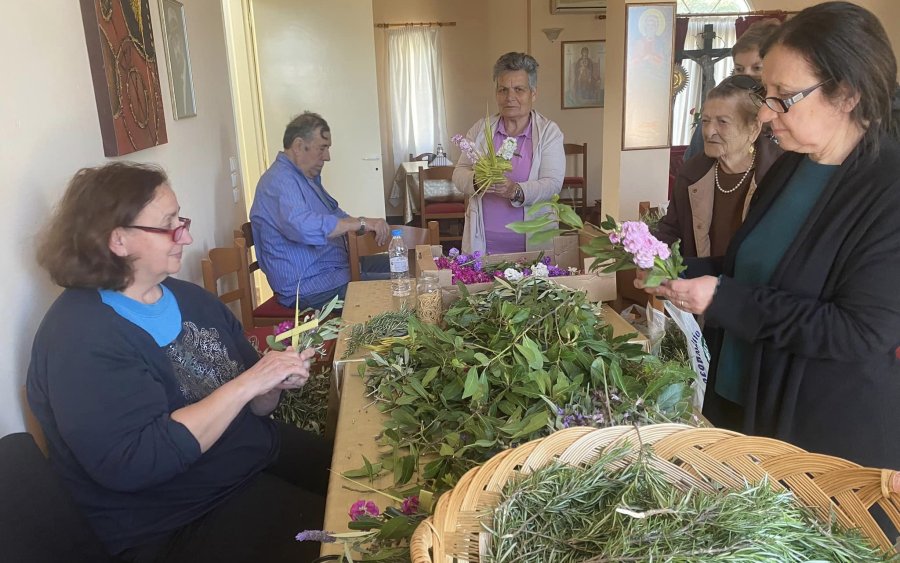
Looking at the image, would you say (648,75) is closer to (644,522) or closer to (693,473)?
(693,473)

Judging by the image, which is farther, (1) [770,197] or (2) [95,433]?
(1) [770,197]

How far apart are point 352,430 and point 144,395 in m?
0.44

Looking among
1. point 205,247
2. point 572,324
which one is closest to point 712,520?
point 572,324

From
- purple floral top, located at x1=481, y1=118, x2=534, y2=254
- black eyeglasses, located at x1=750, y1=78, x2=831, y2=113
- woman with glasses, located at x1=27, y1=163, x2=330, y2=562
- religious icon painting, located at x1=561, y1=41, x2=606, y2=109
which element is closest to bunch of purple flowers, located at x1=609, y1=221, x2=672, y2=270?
black eyeglasses, located at x1=750, y1=78, x2=831, y2=113

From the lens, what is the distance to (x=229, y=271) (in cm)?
279

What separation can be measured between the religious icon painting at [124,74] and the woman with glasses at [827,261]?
5.46ft

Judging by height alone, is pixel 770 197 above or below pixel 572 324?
above

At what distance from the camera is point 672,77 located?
14.2 feet

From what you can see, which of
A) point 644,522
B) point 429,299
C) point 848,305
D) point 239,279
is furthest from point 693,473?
point 239,279

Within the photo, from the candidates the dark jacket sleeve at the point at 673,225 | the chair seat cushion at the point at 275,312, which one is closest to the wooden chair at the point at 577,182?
the chair seat cushion at the point at 275,312

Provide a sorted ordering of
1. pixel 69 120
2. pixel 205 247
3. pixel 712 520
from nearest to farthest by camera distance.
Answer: pixel 712 520 → pixel 69 120 → pixel 205 247

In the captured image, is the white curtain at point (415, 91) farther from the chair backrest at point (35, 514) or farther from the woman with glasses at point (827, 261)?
the chair backrest at point (35, 514)

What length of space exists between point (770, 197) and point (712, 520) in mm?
931

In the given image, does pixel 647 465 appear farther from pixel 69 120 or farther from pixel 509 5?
pixel 509 5
